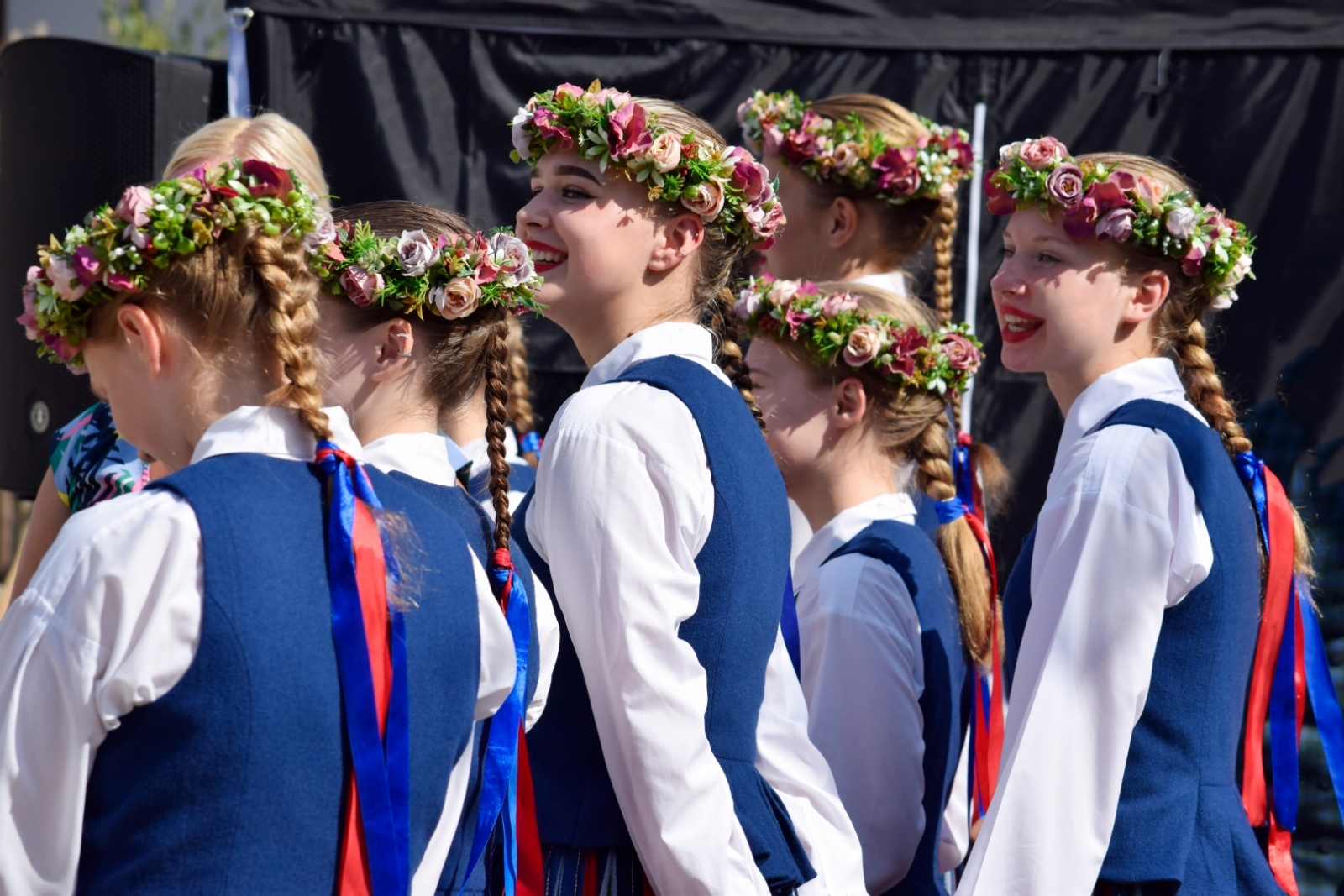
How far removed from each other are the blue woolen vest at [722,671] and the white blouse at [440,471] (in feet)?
0.18

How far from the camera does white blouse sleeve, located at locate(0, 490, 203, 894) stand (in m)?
1.38

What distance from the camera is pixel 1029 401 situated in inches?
173

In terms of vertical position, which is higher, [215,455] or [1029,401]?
[215,455]

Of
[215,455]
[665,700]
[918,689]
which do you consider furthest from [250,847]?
[918,689]

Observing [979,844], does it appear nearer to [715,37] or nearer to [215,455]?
[215,455]

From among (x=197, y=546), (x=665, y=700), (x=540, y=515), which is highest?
(x=197, y=546)

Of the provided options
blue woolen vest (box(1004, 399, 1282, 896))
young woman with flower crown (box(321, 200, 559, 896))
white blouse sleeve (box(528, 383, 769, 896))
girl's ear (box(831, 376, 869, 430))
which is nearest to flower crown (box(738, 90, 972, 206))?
girl's ear (box(831, 376, 869, 430))

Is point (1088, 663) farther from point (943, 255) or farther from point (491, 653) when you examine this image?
point (943, 255)

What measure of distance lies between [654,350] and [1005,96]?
2449 millimetres

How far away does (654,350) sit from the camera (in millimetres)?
2314

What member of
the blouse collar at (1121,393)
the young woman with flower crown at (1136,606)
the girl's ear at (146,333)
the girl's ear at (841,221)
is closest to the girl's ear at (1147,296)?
the young woman with flower crown at (1136,606)

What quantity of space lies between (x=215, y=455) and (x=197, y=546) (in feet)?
0.51

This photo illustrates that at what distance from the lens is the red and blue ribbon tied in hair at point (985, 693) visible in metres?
2.97

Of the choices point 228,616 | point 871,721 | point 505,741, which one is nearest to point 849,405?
point 871,721
